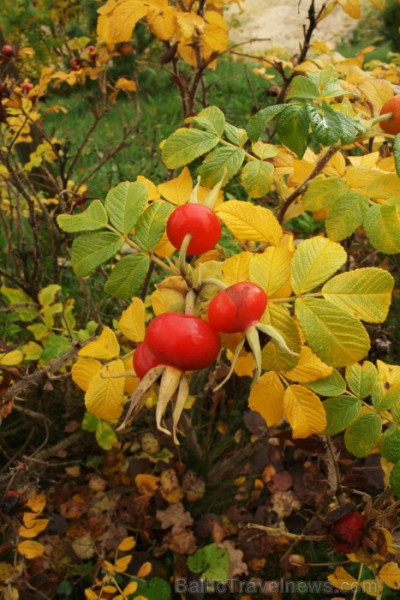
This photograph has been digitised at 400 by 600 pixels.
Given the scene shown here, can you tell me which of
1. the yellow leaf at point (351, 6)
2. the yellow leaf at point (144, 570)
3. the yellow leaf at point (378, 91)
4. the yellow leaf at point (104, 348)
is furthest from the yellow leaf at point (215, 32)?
the yellow leaf at point (144, 570)

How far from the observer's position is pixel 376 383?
0.87m

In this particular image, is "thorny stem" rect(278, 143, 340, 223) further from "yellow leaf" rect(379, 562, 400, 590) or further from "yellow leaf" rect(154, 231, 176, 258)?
"yellow leaf" rect(379, 562, 400, 590)

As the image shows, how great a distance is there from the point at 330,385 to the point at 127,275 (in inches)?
16.3

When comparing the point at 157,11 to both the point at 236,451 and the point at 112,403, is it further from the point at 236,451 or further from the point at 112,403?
the point at 236,451

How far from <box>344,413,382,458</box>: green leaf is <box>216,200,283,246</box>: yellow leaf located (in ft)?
1.23

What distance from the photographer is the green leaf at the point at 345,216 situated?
0.80 meters

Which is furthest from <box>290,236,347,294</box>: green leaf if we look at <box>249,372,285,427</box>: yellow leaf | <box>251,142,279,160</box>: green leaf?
<box>251,142,279,160</box>: green leaf

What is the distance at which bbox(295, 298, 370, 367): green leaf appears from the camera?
0.63 m

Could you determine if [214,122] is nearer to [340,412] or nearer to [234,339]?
[234,339]

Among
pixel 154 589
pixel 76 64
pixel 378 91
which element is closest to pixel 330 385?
pixel 378 91

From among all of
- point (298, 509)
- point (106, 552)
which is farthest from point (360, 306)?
point (106, 552)

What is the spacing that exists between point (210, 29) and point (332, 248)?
1030mm

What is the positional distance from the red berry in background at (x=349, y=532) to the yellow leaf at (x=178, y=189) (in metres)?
0.75

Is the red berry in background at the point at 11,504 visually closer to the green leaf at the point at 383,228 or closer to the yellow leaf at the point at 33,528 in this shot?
the yellow leaf at the point at 33,528
